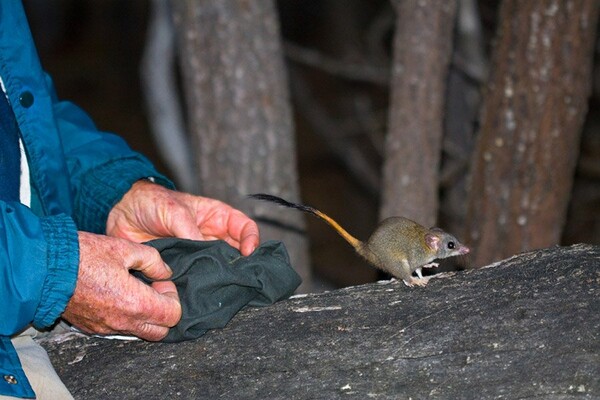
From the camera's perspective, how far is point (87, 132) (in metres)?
3.20

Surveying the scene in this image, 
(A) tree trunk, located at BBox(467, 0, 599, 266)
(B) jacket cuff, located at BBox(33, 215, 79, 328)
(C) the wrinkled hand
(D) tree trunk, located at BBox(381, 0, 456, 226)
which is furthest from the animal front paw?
(D) tree trunk, located at BBox(381, 0, 456, 226)

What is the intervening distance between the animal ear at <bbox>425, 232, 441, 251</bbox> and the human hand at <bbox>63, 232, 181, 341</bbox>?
38.7 inches

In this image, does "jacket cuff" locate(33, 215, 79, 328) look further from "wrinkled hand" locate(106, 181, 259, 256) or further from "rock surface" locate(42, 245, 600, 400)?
"wrinkled hand" locate(106, 181, 259, 256)

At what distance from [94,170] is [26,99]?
403 millimetres

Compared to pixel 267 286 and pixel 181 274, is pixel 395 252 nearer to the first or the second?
pixel 267 286

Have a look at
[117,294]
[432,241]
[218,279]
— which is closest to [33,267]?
[117,294]

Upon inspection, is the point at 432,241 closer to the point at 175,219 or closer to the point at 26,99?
the point at 175,219

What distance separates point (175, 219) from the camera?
302 centimetres

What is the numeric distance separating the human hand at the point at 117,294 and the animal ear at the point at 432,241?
0.98m

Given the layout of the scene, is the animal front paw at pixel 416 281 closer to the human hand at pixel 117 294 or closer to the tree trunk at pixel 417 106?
the human hand at pixel 117 294

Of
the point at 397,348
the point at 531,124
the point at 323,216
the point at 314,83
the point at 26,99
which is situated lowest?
the point at 314,83

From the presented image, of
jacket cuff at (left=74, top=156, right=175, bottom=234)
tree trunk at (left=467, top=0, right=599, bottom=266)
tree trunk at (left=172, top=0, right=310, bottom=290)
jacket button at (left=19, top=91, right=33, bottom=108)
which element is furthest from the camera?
tree trunk at (left=172, top=0, right=310, bottom=290)

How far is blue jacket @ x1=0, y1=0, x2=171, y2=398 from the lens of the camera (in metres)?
2.34

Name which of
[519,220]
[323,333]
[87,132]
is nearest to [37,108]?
[87,132]
